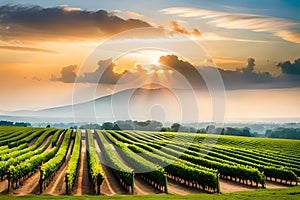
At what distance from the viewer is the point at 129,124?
175 meters

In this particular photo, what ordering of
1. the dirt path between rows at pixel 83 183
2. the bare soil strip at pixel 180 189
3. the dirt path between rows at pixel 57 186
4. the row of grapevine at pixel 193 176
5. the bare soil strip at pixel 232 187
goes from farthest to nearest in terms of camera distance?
the bare soil strip at pixel 232 187 → the bare soil strip at pixel 180 189 → the row of grapevine at pixel 193 176 → the dirt path between rows at pixel 83 183 → the dirt path between rows at pixel 57 186

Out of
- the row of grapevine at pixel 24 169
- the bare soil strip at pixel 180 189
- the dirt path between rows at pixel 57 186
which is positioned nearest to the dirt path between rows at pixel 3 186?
the row of grapevine at pixel 24 169

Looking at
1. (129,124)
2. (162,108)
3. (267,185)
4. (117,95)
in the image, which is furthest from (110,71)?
(129,124)

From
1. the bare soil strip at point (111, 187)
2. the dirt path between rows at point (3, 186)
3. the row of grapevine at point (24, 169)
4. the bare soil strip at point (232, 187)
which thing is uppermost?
the row of grapevine at point (24, 169)

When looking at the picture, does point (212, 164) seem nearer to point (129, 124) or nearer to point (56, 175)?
point (56, 175)

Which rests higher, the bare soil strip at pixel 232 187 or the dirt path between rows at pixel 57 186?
the dirt path between rows at pixel 57 186

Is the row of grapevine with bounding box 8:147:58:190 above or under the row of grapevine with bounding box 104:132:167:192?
above

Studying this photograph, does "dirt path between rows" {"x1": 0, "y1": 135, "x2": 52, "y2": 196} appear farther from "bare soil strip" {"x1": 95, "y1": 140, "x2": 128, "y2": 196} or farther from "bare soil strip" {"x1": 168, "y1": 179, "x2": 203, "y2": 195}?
"bare soil strip" {"x1": 168, "y1": 179, "x2": 203, "y2": 195}

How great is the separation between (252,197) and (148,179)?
49.2 ft

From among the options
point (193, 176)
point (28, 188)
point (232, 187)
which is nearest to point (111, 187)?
point (28, 188)

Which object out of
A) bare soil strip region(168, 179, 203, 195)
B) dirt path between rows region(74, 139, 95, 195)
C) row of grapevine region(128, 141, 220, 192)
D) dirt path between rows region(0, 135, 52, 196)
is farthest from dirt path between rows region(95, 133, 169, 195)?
dirt path between rows region(0, 135, 52, 196)

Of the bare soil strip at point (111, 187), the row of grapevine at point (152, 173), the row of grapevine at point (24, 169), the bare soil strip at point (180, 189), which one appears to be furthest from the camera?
the bare soil strip at point (180, 189)

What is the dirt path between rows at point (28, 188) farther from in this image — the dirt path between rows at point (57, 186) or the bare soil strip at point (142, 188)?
the bare soil strip at point (142, 188)

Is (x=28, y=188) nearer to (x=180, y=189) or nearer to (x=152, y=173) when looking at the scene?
(x=152, y=173)
